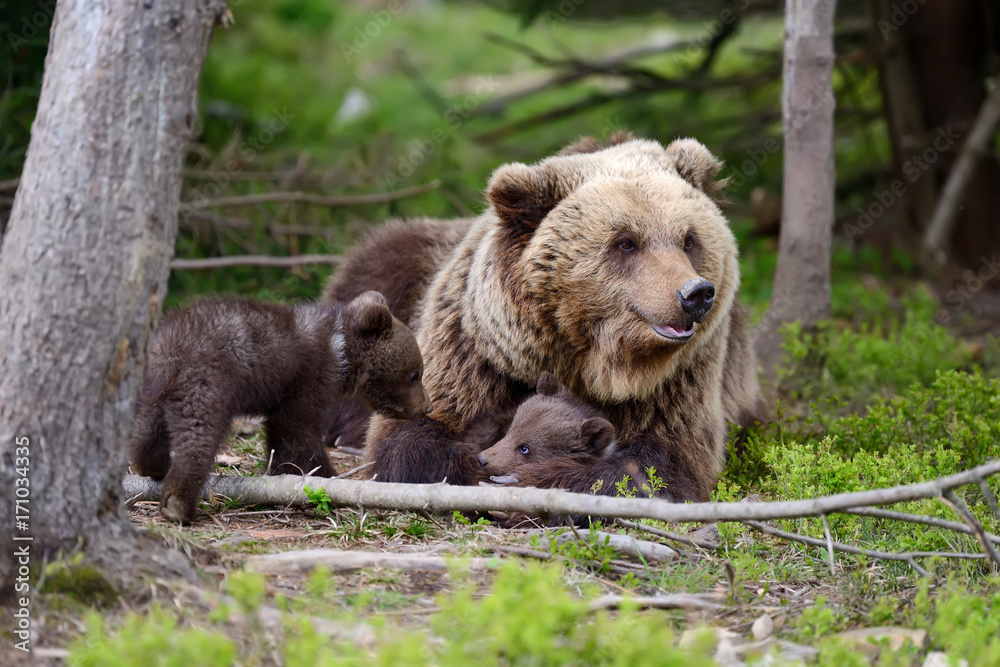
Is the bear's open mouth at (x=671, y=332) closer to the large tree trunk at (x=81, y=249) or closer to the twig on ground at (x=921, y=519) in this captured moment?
the twig on ground at (x=921, y=519)

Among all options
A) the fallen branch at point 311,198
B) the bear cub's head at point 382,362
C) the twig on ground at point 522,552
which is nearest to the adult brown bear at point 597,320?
the bear cub's head at point 382,362

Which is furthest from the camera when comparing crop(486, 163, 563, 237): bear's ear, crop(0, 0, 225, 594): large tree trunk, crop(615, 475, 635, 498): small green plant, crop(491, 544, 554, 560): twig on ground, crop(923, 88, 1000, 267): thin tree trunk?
crop(923, 88, 1000, 267): thin tree trunk

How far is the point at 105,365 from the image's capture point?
10.2 ft

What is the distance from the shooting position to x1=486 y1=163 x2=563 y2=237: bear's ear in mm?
4898

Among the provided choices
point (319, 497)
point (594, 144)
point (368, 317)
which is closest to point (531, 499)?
point (319, 497)

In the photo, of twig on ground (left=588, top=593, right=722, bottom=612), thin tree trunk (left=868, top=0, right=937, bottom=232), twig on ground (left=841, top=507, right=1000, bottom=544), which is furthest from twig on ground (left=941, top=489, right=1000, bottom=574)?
thin tree trunk (left=868, top=0, right=937, bottom=232)

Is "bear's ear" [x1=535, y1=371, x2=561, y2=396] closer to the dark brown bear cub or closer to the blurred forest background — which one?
the dark brown bear cub

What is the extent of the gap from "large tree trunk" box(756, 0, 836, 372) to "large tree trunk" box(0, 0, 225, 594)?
4.43 metres

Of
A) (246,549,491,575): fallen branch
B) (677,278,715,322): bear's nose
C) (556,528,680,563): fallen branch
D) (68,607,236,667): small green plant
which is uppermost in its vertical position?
(677,278,715,322): bear's nose

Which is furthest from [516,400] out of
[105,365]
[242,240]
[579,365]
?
[242,240]

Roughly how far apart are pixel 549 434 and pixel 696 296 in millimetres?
1034

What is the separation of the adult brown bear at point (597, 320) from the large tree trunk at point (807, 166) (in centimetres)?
149

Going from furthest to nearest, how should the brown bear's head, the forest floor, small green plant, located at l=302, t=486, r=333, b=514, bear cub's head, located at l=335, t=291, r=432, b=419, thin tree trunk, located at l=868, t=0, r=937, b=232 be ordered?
thin tree trunk, located at l=868, t=0, r=937, b=232
bear cub's head, located at l=335, t=291, r=432, b=419
the brown bear's head
small green plant, located at l=302, t=486, r=333, b=514
the forest floor

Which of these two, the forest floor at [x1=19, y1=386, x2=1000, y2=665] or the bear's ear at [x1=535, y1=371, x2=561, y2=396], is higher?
the bear's ear at [x1=535, y1=371, x2=561, y2=396]
